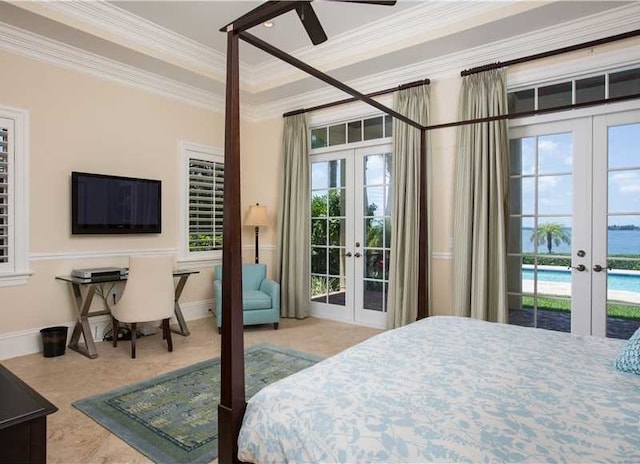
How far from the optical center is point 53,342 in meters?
3.59

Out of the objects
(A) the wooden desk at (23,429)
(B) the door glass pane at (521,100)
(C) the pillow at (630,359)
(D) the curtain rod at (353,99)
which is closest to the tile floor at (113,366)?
(A) the wooden desk at (23,429)

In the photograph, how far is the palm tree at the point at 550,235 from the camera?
3.51m

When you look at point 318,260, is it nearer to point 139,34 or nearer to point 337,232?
point 337,232

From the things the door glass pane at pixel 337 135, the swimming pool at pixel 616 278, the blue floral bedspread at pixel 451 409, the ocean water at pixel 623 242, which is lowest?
the blue floral bedspread at pixel 451 409

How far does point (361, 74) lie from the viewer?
4.50 m

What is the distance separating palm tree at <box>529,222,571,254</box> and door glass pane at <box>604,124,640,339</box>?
12.4 inches

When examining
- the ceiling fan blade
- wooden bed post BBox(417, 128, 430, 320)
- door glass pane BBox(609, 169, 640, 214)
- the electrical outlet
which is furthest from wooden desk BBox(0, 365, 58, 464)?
door glass pane BBox(609, 169, 640, 214)

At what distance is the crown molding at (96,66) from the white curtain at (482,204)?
3.19 m

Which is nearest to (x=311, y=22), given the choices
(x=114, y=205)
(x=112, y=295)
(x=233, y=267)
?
(x=233, y=267)

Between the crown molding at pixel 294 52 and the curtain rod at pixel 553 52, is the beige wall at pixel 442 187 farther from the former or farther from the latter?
the crown molding at pixel 294 52

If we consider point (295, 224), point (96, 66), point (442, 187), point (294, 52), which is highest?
point (294, 52)

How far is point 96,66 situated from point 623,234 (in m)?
5.13

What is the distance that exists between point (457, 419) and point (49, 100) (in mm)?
4364

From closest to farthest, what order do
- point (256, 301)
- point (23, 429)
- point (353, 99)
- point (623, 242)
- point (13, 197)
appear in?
point (23, 429)
point (623, 242)
point (13, 197)
point (256, 301)
point (353, 99)
